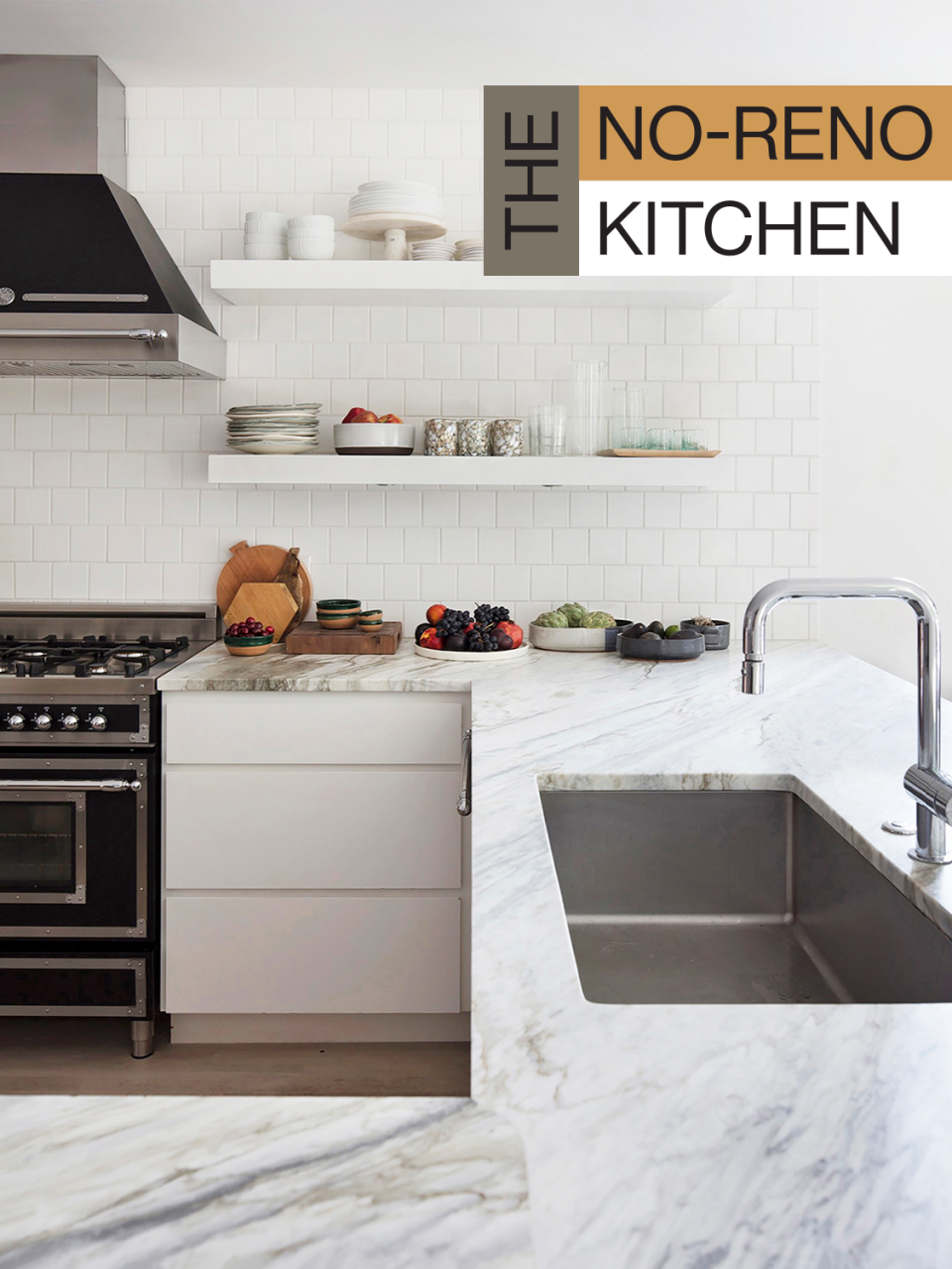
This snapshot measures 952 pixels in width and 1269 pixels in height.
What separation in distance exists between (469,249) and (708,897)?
2214mm

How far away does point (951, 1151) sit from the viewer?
30.0 inches

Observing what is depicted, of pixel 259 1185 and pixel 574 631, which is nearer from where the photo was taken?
pixel 259 1185

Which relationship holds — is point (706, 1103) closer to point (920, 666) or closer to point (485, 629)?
point (920, 666)

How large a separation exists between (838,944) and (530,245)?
2.51 meters

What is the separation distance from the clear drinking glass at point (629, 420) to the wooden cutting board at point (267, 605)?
118cm

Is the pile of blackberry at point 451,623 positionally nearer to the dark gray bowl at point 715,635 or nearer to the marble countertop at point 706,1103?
the dark gray bowl at point 715,635

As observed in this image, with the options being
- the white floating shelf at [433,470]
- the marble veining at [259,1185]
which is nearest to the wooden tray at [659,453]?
the white floating shelf at [433,470]

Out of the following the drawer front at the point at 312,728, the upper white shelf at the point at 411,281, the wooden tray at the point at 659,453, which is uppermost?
the upper white shelf at the point at 411,281

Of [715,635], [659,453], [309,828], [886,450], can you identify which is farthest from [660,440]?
[309,828]

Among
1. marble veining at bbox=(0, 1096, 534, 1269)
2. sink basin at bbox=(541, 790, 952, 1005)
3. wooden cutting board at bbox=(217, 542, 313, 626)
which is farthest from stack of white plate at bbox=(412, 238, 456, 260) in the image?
marble veining at bbox=(0, 1096, 534, 1269)

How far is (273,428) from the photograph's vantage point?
3314 mm

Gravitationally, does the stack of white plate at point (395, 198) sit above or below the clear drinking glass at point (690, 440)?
above

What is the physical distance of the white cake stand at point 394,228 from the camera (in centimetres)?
327

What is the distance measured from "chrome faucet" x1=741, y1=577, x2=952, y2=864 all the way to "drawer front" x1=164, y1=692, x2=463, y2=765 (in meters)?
1.59
